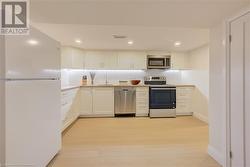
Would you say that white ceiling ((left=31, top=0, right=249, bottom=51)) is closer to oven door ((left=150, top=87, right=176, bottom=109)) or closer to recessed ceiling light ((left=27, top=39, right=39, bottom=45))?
recessed ceiling light ((left=27, top=39, right=39, bottom=45))

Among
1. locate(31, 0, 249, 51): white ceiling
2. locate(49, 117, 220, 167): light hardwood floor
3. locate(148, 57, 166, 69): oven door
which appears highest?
locate(31, 0, 249, 51): white ceiling

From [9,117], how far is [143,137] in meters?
2.54

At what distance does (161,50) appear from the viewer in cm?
600

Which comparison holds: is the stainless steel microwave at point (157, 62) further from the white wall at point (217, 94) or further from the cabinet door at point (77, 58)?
the white wall at point (217, 94)

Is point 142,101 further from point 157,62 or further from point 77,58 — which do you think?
point 77,58

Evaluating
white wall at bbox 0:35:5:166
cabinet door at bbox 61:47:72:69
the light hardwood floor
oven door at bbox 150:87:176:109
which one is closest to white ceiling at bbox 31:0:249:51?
white wall at bbox 0:35:5:166

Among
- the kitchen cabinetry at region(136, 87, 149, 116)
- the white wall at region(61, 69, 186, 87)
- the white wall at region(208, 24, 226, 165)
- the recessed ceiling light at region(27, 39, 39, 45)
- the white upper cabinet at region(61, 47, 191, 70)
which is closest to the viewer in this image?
the recessed ceiling light at region(27, 39, 39, 45)

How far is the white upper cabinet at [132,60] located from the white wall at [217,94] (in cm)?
326

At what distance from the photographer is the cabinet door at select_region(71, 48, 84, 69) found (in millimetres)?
5516

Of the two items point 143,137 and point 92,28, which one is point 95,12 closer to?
point 92,28

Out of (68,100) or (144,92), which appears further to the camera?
(144,92)

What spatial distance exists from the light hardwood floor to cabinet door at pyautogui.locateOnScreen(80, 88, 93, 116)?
745mm

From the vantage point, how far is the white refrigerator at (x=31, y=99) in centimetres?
159

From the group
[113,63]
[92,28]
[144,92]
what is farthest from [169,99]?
[92,28]
